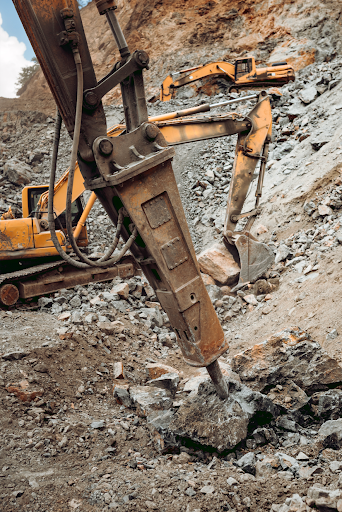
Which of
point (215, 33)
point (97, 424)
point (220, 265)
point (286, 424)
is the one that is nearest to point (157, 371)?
point (97, 424)

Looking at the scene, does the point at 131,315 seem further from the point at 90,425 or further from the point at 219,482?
the point at 219,482

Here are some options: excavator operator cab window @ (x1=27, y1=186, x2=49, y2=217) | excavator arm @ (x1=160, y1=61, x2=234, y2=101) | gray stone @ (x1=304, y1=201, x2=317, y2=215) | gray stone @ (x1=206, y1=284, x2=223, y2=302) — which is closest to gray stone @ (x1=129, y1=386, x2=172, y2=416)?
gray stone @ (x1=206, y1=284, x2=223, y2=302)

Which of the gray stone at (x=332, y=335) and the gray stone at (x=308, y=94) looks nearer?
the gray stone at (x=332, y=335)

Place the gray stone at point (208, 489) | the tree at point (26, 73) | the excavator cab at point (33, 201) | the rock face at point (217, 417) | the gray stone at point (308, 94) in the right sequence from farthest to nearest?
the tree at point (26, 73), the gray stone at point (308, 94), the excavator cab at point (33, 201), the rock face at point (217, 417), the gray stone at point (208, 489)

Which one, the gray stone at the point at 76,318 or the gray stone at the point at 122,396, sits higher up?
the gray stone at the point at 76,318

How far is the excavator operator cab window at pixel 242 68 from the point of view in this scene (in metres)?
14.9

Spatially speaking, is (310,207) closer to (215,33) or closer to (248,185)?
(248,185)

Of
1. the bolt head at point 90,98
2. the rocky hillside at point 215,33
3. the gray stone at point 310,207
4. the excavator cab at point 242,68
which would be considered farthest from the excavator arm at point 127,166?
the rocky hillside at point 215,33

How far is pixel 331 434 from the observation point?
110 inches

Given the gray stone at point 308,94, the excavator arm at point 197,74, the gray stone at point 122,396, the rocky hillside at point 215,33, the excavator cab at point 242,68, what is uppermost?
the rocky hillside at point 215,33

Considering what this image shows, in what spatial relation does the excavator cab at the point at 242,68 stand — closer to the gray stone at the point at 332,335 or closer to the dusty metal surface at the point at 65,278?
the dusty metal surface at the point at 65,278

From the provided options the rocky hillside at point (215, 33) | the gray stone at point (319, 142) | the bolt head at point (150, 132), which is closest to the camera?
the bolt head at point (150, 132)

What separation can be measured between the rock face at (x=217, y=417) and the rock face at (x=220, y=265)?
3.67 m

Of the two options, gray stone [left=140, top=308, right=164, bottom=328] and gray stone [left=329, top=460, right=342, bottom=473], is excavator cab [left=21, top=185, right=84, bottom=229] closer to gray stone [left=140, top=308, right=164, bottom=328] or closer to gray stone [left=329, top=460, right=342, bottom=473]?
gray stone [left=140, top=308, right=164, bottom=328]
